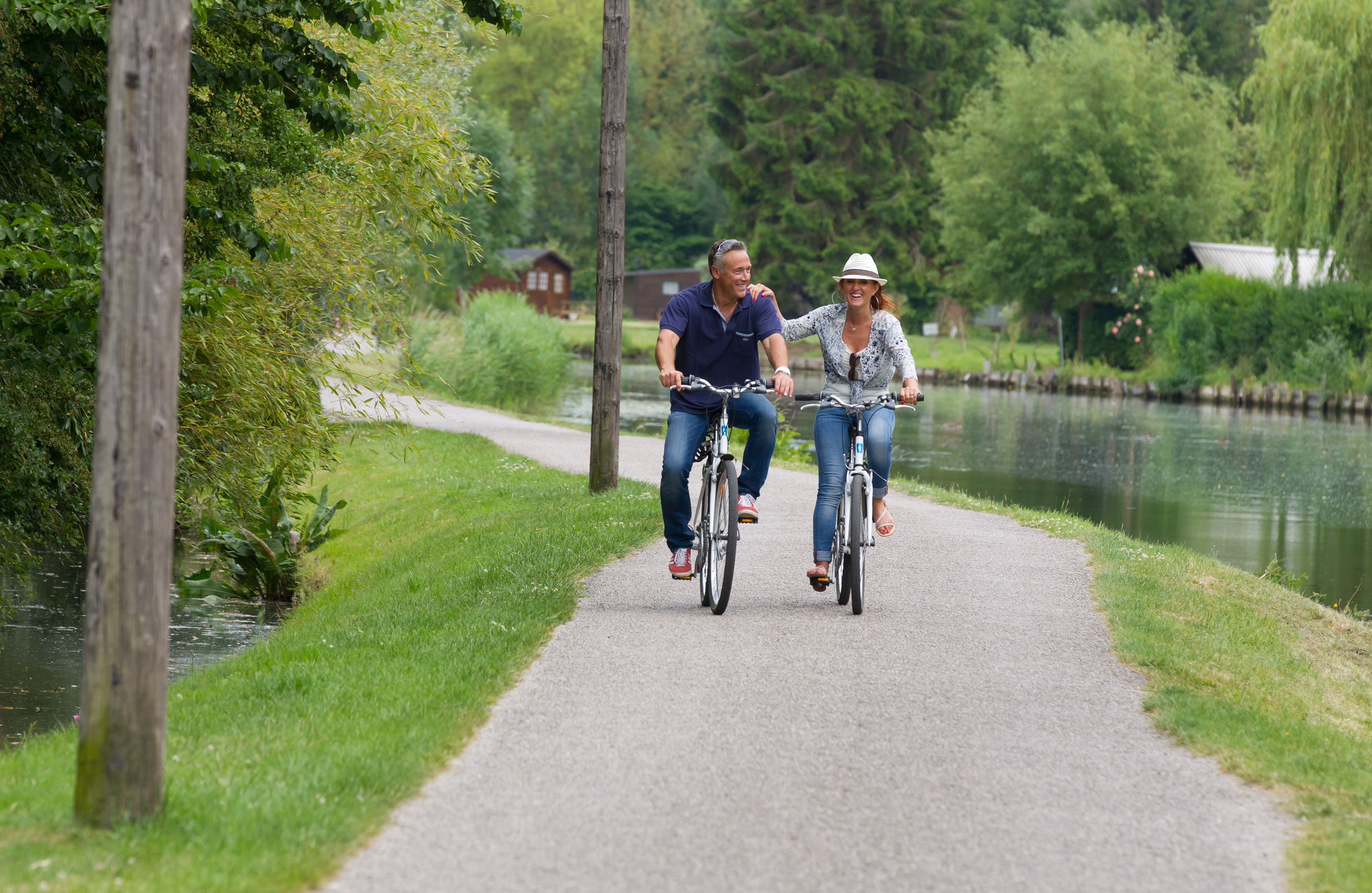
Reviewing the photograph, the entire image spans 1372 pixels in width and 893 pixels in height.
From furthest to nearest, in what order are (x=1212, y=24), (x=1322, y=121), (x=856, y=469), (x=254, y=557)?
1. (x=1212, y=24)
2. (x=1322, y=121)
3. (x=254, y=557)
4. (x=856, y=469)

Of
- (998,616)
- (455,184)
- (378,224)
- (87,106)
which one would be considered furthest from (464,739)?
(378,224)

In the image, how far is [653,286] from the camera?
297 ft

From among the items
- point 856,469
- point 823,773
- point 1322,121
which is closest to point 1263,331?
point 1322,121

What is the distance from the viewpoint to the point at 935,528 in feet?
43.4

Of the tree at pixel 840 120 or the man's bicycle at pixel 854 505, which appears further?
the tree at pixel 840 120

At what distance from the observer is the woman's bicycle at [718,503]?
8.22 metres

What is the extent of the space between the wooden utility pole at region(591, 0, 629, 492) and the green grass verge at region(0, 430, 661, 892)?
4.66 feet

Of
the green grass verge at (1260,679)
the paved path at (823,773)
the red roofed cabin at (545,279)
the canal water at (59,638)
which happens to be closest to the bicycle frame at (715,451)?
the paved path at (823,773)

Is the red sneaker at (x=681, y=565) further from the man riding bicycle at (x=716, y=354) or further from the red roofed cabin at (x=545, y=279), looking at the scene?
the red roofed cabin at (x=545, y=279)

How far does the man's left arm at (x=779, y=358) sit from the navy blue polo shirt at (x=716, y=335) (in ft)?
0.14

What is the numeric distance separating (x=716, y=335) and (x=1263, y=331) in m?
42.0

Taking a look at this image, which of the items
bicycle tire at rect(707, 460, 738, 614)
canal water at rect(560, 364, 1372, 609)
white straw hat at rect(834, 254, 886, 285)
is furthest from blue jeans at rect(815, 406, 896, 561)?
canal water at rect(560, 364, 1372, 609)

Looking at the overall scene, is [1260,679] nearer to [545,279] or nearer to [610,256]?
[610,256]

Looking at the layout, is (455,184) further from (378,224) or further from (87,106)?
(87,106)
